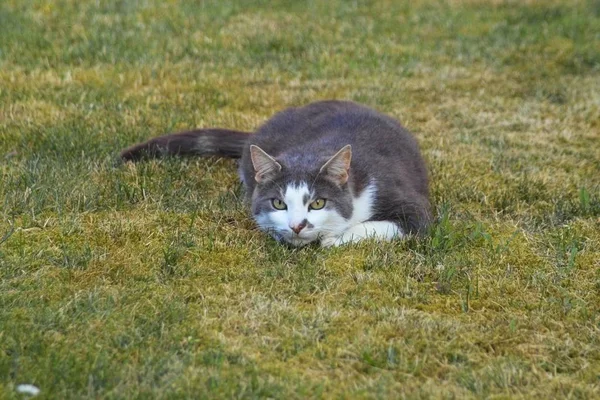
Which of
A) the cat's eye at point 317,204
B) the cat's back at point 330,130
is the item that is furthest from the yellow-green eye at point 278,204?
the cat's back at point 330,130

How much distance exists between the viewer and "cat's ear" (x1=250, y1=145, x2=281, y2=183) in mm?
5005

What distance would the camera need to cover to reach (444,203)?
226 inches

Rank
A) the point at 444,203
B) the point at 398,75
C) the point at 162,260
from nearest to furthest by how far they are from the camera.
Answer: the point at 162,260
the point at 444,203
the point at 398,75

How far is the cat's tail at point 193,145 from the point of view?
246 inches

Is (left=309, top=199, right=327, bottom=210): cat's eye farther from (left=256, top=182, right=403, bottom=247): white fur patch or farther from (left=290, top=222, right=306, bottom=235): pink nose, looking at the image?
(left=290, top=222, right=306, bottom=235): pink nose

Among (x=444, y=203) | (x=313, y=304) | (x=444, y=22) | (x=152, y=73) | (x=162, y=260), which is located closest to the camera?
(x=313, y=304)

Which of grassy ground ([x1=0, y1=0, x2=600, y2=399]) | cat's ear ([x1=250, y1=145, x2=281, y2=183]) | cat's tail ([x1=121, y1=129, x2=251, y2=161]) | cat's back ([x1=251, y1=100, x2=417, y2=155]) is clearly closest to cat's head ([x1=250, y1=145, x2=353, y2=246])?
cat's ear ([x1=250, y1=145, x2=281, y2=183])

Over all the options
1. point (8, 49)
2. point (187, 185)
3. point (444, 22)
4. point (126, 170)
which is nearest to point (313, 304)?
point (187, 185)

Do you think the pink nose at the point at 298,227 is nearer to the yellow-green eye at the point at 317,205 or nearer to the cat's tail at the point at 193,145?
the yellow-green eye at the point at 317,205

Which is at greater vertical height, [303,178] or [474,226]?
[303,178]

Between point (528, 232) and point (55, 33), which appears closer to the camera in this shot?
point (528, 232)

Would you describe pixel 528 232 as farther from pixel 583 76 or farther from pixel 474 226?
pixel 583 76

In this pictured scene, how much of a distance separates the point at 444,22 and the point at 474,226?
6.18 meters

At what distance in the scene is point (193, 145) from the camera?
20.7 feet
